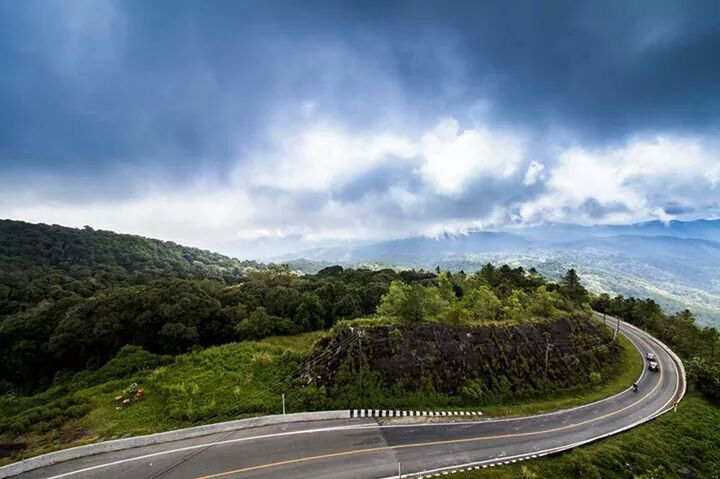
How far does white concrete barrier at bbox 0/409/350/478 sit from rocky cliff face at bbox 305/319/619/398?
333cm

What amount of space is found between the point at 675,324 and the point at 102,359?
9408 cm

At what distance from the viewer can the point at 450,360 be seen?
32969 millimetres

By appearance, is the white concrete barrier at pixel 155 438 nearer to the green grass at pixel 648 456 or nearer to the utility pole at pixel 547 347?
the green grass at pixel 648 456

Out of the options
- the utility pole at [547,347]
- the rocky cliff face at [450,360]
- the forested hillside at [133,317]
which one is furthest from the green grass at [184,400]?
the forested hillside at [133,317]

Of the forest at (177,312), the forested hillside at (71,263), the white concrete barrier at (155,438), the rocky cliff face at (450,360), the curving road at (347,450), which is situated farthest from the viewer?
the forested hillside at (71,263)

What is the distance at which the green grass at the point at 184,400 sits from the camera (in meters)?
23.0

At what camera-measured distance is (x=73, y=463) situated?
20.0 meters

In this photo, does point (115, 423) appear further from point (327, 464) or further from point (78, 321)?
point (78, 321)

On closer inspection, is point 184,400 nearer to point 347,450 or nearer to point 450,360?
point 347,450

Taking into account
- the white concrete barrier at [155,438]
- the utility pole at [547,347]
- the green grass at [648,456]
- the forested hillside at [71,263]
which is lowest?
the green grass at [648,456]

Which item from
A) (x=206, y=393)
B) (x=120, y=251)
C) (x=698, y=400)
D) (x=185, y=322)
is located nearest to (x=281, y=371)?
(x=206, y=393)

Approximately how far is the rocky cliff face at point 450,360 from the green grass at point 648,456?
24.1ft

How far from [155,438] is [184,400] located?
435 cm

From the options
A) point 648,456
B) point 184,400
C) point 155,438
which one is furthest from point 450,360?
point 155,438
